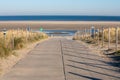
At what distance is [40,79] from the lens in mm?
14375

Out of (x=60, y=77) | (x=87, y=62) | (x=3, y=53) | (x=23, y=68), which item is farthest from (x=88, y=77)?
(x=3, y=53)

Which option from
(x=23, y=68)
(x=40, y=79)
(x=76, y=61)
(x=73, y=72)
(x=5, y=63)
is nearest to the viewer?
(x=40, y=79)

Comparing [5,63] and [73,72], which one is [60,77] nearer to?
[73,72]

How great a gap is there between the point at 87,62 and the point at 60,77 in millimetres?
5038

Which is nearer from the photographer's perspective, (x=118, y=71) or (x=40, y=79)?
(x=40, y=79)

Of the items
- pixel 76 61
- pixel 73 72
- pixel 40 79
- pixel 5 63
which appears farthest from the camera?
pixel 76 61

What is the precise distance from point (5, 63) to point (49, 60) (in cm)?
272

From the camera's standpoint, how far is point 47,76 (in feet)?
49.4

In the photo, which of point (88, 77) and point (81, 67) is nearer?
point (88, 77)

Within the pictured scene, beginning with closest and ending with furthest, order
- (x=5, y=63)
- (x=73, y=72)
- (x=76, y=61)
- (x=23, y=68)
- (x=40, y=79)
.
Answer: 1. (x=40, y=79)
2. (x=73, y=72)
3. (x=23, y=68)
4. (x=5, y=63)
5. (x=76, y=61)

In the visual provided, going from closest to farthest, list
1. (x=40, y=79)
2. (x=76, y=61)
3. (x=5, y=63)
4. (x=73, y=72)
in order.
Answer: (x=40, y=79)
(x=73, y=72)
(x=5, y=63)
(x=76, y=61)

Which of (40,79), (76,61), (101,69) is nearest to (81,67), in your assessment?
(101,69)

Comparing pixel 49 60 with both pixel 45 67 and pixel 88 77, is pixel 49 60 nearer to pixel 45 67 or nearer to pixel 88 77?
pixel 45 67

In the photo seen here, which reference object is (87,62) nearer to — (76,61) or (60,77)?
(76,61)
